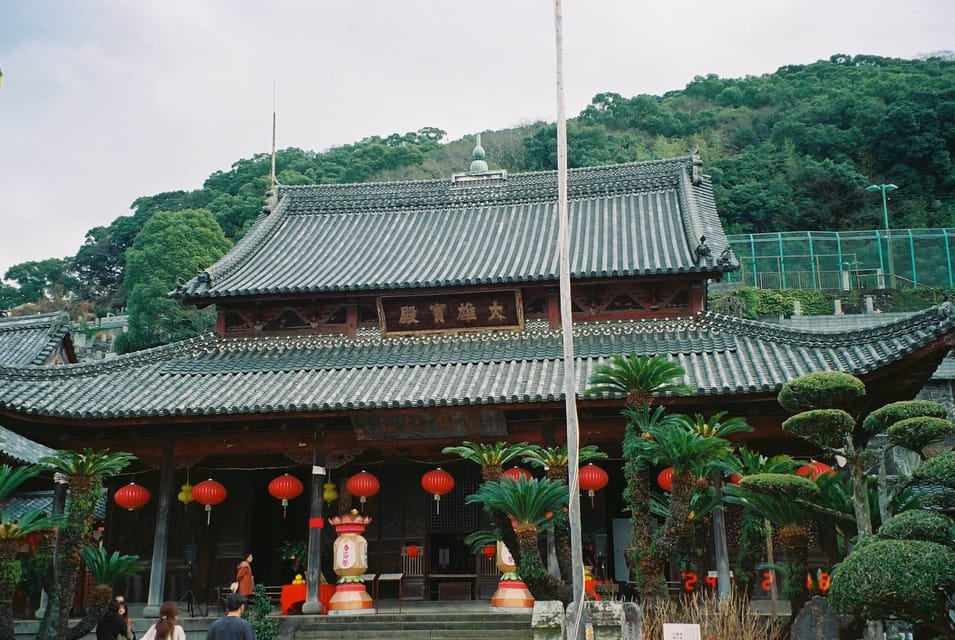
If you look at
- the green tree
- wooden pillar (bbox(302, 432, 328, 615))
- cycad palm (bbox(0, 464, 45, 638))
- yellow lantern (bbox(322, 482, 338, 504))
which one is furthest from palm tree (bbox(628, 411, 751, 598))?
the green tree

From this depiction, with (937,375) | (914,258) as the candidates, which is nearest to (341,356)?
(937,375)

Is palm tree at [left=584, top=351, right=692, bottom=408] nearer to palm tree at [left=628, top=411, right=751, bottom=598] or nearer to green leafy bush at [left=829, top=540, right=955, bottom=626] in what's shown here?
palm tree at [left=628, top=411, right=751, bottom=598]

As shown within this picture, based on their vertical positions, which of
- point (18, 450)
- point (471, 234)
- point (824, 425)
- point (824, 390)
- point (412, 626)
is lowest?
point (412, 626)

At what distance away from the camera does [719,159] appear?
57.3 metres

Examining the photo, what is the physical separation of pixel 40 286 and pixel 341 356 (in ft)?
198

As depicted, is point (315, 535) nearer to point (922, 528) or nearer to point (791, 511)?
point (791, 511)

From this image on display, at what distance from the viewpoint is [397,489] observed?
18.2m

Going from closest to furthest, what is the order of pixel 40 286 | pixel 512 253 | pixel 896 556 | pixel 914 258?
pixel 896 556 → pixel 512 253 → pixel 914 258 → pixel 40 286

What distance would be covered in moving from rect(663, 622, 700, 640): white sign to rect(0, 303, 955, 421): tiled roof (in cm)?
538

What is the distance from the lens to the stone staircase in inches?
529

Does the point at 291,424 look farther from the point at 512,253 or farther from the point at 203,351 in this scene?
the point at 512,253

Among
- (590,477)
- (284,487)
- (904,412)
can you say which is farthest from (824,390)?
(284,487)

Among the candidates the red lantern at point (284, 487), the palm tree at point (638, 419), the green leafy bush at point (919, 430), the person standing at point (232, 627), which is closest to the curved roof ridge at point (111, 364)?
the red lantern at point (284, 487)

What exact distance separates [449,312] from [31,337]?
49.3ft
